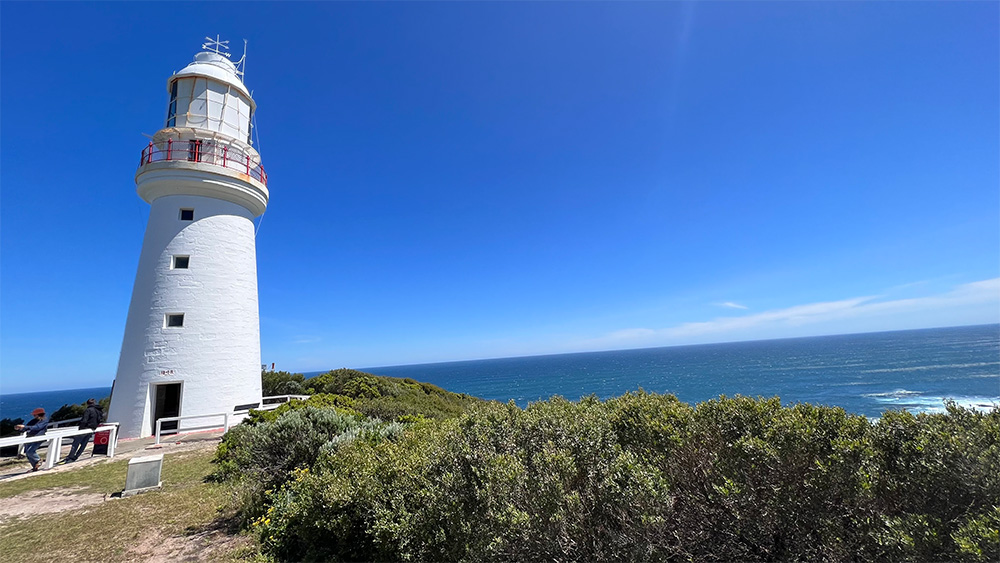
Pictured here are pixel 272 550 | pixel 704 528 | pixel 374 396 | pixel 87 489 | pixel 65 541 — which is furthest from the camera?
pixel 374 396

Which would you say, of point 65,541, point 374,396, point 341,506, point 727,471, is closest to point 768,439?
point 727,471

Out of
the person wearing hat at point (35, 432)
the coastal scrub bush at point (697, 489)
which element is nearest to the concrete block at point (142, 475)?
the person wearing hat at point (35, 432)

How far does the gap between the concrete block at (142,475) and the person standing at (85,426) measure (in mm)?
5018

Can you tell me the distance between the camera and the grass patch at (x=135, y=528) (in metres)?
4.95

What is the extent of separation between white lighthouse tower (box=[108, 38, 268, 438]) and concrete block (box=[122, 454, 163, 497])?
6606 mm

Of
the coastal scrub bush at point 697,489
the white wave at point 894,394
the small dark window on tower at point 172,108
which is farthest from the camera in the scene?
the white wave at point 894,394

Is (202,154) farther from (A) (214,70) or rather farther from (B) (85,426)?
(B) (85,426)

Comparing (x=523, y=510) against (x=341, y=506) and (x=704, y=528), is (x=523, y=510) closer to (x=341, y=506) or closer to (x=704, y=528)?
(x=704, y=528)

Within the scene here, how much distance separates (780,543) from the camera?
9.41 feet

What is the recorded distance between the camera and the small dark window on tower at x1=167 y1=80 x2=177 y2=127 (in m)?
15.0

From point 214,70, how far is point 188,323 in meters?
10.2

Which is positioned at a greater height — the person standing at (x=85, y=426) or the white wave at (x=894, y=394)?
the person standing at (x=85, y=426)

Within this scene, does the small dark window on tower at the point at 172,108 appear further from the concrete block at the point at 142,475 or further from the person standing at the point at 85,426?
the concrete block at the point at 142,475

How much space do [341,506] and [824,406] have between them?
4.72m
